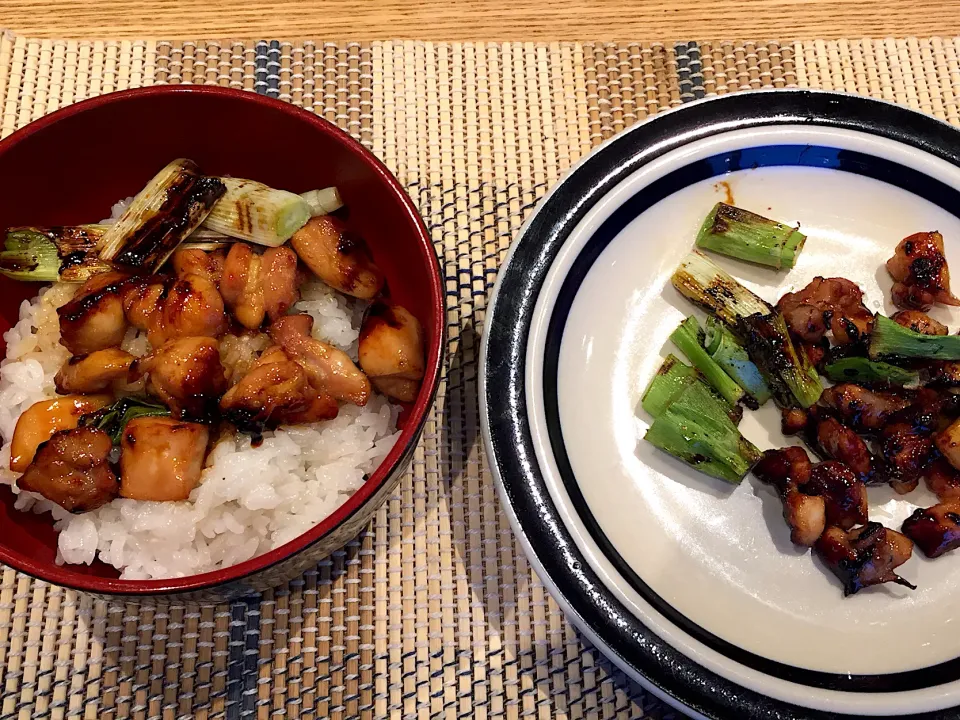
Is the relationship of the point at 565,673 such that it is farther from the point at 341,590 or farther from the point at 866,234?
the point at 866,234

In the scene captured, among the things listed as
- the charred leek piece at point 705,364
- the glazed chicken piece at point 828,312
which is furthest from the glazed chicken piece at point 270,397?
the glazed chicken piece at point 828,312

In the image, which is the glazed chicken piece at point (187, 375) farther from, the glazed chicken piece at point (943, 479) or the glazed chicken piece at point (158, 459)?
the glazed chicken piece at point (943, 479)

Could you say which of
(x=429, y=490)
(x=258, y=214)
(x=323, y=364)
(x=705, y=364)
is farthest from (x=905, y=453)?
(x=258, y=214)

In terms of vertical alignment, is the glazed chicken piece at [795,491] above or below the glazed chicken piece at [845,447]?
below

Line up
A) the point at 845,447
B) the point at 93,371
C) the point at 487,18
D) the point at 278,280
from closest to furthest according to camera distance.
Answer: the point at 93,371
the point at 278,280
the point at 845,447
the point at 487,18

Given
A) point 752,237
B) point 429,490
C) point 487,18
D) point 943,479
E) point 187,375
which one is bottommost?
point 429,490

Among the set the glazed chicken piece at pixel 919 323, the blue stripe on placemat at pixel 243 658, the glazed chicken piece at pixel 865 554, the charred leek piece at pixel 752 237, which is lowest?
the blue stripe on placemat at pixel 243 658

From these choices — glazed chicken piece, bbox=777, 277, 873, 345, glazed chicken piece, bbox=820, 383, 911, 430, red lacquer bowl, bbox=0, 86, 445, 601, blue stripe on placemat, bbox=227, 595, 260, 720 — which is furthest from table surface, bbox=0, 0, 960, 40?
blue stripe on placemat, bbox=227, 595, 260, 720

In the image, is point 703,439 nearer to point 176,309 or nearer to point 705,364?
point 705,364
